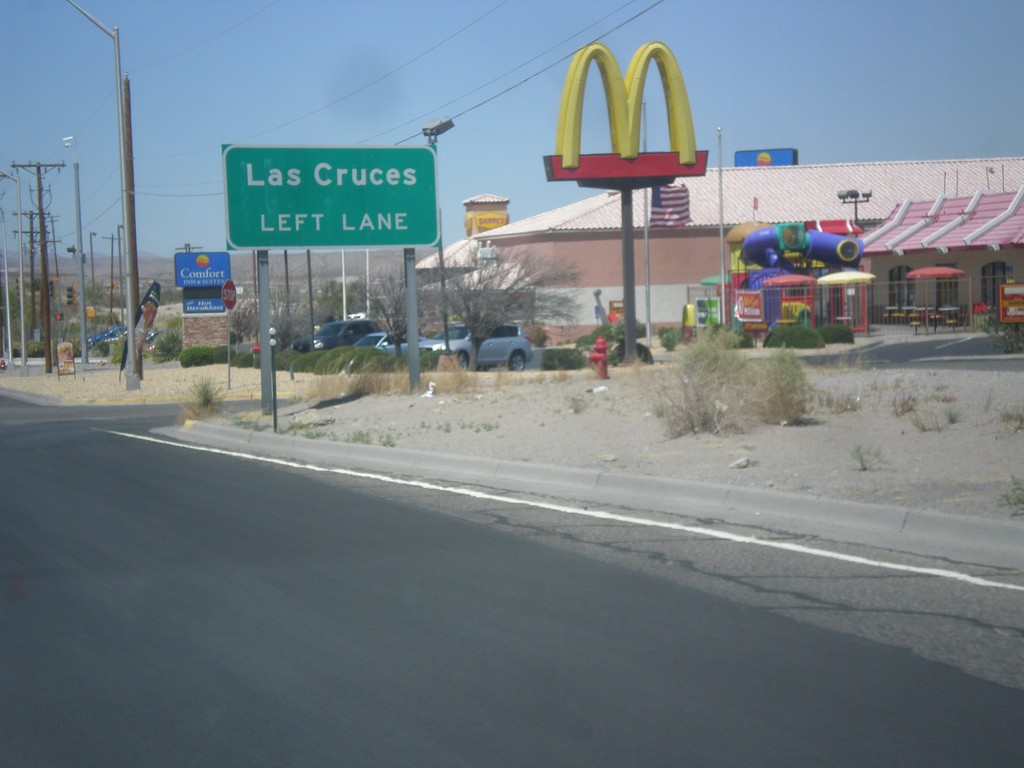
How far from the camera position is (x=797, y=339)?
34.8 metres

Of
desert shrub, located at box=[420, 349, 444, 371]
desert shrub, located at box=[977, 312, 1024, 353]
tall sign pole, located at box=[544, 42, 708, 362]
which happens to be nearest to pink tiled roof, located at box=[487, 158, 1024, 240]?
desert shrub, located at box=[420, 349, 444, 371]

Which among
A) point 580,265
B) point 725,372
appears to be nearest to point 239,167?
point 725,372

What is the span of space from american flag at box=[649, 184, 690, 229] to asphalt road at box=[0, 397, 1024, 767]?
3525 centimetres

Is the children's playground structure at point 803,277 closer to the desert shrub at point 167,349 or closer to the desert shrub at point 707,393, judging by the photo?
the desert shrub at point 707,393

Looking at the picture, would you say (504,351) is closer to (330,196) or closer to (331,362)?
(331,362)

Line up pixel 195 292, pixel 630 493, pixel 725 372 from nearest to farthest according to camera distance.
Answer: pixel 630 493 → pixel 725 372 → pixel 195 292

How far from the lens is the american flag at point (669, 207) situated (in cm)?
4469

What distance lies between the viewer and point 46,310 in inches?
2112

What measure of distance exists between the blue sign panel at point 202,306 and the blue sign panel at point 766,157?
161 ft

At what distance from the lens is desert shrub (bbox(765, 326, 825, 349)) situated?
3453cm

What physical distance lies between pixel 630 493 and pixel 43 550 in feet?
18.7

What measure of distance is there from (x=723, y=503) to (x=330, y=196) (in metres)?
13.5

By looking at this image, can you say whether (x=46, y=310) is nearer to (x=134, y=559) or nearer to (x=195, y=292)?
(x=195, y=292)

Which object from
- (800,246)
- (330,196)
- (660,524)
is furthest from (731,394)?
(800,246)
